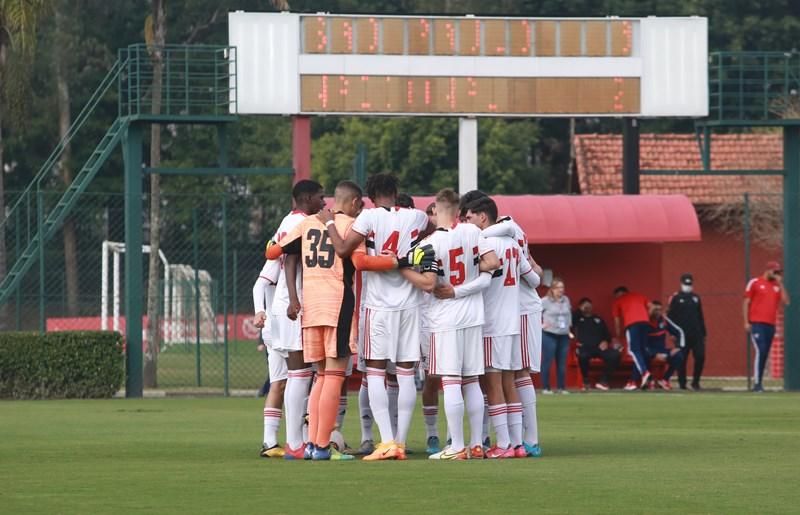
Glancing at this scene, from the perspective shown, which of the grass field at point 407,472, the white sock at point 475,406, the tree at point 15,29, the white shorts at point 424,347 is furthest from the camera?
the tree at point 15,29

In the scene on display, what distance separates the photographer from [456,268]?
39.5 ft

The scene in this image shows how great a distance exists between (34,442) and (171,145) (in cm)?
3875

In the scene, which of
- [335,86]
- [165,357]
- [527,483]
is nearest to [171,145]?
[165,357]

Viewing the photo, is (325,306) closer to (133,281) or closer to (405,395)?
(405,395)

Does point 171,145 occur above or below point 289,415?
above

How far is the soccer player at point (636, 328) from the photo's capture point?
2505 centimetres

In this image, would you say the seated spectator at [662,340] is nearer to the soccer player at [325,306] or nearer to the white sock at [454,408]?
the white sock at [454,408]

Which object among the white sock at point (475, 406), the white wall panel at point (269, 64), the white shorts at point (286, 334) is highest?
the white wall panel at point (269, 64)

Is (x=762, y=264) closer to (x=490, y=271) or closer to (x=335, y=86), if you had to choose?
(x=335, y=86)

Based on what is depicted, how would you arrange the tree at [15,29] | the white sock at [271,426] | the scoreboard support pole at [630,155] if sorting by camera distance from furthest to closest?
the scoreboard support pole at [630,155]
the tree at [15,29]
the white sock at [271,426]

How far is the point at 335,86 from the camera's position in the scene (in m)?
24.6

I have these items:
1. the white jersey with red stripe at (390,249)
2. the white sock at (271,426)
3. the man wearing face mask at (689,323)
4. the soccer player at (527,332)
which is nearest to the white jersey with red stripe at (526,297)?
the soccer player at (527,332)

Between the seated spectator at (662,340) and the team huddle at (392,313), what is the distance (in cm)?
1324

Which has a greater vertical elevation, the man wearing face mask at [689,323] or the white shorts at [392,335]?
the white shorts at [392,335]
